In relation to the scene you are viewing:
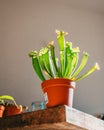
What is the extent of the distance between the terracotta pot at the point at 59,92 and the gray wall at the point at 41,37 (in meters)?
1.27

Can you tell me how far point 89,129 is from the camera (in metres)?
1.25

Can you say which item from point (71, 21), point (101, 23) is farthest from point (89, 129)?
point (101, 23)

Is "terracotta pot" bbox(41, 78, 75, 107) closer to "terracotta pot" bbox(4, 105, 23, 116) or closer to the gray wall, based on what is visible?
"terracotta pot" bbox(4, 105, 23, 116)

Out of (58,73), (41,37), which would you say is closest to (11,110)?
(58,73)

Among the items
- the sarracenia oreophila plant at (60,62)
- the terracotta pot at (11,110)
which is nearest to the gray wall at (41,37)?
the terracotta pot at (11,110)

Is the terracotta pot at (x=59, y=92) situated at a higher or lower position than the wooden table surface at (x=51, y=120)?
higher

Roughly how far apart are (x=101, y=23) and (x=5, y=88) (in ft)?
4.73

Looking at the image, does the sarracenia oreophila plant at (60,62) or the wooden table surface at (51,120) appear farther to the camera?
the sarracenia oreophila plant at (60,62)

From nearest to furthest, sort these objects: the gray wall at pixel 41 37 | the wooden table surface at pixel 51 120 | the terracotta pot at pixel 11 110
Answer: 1. the wooden table surface at pixel 51 120
2. the terracotta pot at pixel 11 110
3. the gray wall at pixel 41 37

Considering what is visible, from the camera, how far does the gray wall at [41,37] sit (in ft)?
8.14

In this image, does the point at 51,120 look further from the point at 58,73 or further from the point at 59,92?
the point at 58,73

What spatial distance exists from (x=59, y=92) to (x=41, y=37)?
156 centimetres

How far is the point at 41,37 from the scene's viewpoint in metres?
2.69

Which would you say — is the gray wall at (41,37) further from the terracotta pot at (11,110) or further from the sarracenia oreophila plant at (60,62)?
the sarracenia oreophila plant at (60,62)
